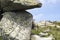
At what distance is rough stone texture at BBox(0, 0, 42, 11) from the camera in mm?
22578

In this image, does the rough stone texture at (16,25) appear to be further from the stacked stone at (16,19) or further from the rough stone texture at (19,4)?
the rough stone texture at (19,4)

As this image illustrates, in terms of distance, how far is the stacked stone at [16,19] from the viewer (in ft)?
74.1

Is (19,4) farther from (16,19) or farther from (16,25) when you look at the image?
(16,25)

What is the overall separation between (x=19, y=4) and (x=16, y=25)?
5.78 ft

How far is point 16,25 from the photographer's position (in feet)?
75.8

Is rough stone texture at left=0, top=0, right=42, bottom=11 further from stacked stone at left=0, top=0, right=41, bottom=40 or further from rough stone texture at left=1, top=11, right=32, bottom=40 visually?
rough stone texture at left=1, top=11, right=32, bottom=40

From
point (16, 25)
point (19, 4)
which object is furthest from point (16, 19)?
point (19, 4)

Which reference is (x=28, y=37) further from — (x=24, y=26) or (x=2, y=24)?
(x=2, y=24)

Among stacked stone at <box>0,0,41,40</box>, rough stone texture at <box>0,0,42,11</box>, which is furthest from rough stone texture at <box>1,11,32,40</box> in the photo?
rough stone texture at <box>0,0,42,11</box>

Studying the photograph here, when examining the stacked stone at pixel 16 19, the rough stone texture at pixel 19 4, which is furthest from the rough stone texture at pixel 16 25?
the rough stone texture at pixel 19 4

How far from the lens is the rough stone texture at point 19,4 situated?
74.1 ft

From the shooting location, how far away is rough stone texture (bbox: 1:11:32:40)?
22538 millimetres

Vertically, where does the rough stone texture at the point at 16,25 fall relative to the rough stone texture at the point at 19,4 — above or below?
below

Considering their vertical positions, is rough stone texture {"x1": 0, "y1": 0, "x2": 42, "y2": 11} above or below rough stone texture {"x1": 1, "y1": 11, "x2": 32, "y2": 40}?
above
